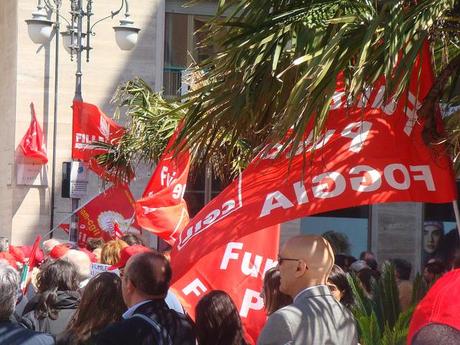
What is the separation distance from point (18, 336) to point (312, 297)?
130 cm

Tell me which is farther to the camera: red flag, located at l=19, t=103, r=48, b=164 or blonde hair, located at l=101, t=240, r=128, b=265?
red flag, located at l=19, t=103, r=48, b=164

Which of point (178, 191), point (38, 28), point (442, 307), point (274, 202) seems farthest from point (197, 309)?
point (38, 28)

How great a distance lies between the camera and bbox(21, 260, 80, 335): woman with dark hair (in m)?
6.12

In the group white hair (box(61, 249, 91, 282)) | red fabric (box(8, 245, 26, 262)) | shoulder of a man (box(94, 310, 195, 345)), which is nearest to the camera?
shoulder of a man (box(94, 310, 195, 345))

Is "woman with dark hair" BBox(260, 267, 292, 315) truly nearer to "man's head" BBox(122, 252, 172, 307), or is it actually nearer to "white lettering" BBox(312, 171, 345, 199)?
"white lettering" BBox(312, 171, 345, 199)

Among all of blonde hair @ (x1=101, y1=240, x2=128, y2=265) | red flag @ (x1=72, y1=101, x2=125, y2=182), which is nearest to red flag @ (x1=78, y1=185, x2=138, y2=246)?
red flag @ (x1=72, y1=101, x2=125, y2=182)

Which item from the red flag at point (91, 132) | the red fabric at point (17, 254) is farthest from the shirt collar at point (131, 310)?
the red flag at point (91, 132)

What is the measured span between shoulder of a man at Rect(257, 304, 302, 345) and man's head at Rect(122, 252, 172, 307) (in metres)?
0.74

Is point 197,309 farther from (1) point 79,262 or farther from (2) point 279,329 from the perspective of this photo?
(1) point 79,262

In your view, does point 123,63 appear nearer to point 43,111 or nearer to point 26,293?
point 43,111

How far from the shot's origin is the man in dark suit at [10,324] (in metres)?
4.47

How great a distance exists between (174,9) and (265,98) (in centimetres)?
1826

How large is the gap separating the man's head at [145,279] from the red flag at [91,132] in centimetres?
960

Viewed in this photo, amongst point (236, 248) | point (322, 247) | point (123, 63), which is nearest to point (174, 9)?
point (123, 63)
